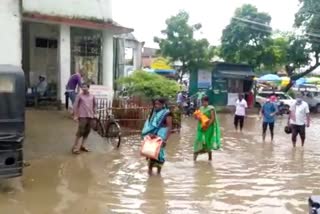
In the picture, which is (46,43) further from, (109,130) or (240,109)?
(240,109)

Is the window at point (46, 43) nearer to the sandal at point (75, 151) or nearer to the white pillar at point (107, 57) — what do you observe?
the white pillar at point (107, 57)

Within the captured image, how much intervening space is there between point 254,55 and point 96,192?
98.0 ft

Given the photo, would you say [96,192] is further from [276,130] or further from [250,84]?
[250,84]

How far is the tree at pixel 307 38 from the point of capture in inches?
1465

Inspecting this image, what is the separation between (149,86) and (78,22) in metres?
3.41

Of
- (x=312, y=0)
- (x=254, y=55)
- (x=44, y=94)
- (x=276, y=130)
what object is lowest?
(x=276, y=130)

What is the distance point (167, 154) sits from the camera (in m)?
13.8

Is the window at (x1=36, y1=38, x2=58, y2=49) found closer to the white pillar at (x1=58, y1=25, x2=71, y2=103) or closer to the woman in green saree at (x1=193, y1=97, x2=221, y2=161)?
the white pillar at (x1=58, y1=25, x2=71, y2=103)

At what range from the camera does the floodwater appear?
802 cm

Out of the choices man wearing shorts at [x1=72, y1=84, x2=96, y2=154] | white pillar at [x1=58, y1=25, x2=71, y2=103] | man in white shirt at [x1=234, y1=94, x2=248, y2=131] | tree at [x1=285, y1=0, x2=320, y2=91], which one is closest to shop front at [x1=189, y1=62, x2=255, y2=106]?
tree at [x1=285, y1=0, x2=320, y2=91]

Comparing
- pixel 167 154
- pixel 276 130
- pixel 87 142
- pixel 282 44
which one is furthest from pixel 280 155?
pixel 282 44

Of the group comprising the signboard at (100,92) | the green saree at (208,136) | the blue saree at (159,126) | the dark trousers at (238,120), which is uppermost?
the signboard at (100,92)

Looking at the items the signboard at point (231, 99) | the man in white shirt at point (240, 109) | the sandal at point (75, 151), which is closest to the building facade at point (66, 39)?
the man in white shirt at point (240, 109)

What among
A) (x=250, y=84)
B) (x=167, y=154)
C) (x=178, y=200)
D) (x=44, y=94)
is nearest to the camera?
(x=178, y=200)
